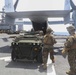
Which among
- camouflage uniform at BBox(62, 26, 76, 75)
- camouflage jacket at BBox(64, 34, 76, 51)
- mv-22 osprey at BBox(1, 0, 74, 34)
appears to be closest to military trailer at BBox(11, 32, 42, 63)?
camouflage uniform at BBox(62, 26, 76, 75)

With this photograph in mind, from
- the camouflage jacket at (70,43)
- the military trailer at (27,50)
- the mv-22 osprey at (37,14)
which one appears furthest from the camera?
the mv-22 osprey at (37,14)

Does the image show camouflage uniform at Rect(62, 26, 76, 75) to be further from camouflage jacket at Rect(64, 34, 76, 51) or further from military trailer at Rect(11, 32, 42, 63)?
military trailer at Rect(11, 32, 42, 63)

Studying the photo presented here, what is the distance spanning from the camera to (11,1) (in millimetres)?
26766

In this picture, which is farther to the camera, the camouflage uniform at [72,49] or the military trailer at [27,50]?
the military trailer at [27,50]

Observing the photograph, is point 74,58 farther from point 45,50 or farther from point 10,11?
point 10,11

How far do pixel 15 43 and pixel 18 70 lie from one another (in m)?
2.37

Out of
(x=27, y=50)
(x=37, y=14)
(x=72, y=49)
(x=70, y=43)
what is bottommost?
(x=27, y=50)

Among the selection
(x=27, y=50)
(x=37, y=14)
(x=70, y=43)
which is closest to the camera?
(x=70, y=43)

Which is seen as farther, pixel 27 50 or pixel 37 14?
pixel 37 14

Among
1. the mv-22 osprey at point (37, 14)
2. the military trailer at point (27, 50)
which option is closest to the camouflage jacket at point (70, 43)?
the military trailer at point (27, 50)

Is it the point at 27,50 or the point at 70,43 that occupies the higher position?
the point at 70,43

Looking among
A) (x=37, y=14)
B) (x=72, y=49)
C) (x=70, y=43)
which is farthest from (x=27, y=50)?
(x=37, y=14)

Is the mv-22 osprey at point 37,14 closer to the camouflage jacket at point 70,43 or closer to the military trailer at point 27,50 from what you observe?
the military trailer at point 27,50

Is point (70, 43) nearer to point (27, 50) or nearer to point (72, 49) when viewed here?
point (72, 49)
